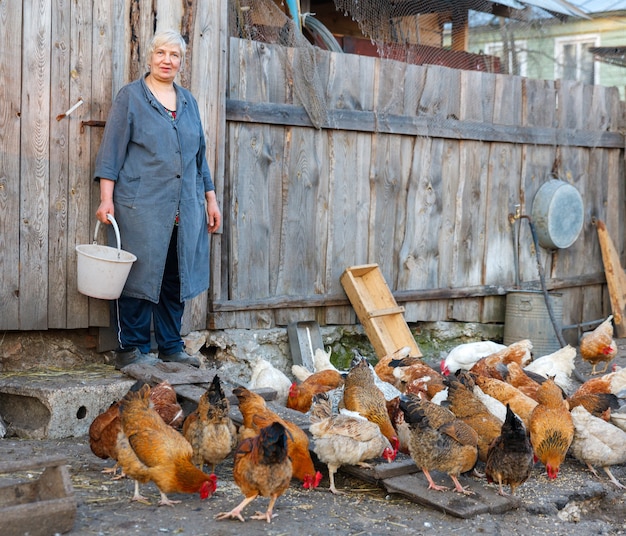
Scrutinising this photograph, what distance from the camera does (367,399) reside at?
16.4ft

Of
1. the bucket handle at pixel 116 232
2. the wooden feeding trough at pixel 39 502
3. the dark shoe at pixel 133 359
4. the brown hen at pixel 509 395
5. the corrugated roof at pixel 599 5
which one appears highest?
the corrugated roof at pixel 599 5

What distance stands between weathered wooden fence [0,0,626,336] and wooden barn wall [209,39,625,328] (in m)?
0.01

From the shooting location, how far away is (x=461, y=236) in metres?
7.69

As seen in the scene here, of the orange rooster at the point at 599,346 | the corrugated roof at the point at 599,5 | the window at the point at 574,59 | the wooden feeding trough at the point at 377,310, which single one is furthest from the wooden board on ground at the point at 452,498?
the corrugated roof at the point at 599,5

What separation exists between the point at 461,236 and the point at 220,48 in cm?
288

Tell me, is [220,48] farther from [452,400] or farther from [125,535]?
[125,535]

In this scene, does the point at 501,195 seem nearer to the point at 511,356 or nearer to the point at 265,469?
the point at 511,356

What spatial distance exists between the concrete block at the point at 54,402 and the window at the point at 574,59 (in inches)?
260

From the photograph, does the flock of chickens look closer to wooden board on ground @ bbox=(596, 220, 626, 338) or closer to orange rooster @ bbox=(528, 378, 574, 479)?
orange rooster @ bbox=(528, 378, 574, 479)

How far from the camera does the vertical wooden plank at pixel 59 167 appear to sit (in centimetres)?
527

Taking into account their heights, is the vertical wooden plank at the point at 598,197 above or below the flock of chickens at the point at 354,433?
above

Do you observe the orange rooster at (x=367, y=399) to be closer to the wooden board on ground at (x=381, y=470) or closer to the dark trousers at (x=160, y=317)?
the wooden board on ground at (x=381, y=470)

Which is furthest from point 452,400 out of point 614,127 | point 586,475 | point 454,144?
point 614,127

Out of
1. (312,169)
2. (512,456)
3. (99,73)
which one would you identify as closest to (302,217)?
(312,169)
